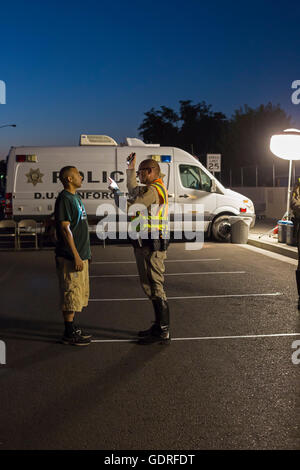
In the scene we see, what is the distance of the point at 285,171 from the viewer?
4700cm

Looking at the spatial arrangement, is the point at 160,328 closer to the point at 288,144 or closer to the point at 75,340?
the point at 75,340

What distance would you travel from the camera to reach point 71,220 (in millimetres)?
5648

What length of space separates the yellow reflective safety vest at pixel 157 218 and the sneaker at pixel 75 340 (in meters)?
1.26

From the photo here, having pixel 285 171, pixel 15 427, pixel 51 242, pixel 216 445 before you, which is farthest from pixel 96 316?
pixel 285 171

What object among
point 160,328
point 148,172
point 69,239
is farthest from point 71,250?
point 160,328

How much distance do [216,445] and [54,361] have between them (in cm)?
223

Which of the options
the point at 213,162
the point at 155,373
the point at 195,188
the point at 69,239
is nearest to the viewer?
the point at 155,373

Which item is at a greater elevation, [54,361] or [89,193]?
[89,193]

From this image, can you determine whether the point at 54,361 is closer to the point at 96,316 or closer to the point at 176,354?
the point at 176,354

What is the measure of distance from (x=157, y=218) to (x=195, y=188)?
10.9 meters

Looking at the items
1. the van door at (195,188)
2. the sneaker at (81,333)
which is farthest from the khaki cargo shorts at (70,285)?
the van door at (195,188)

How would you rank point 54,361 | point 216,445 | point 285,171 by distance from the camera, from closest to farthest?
point 216,445
point 54,361
point 285,171

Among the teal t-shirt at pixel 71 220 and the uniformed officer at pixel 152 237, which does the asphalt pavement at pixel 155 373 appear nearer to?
the uniformed officer at pixel 152 237
